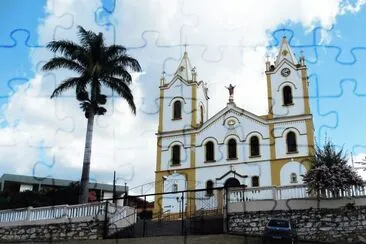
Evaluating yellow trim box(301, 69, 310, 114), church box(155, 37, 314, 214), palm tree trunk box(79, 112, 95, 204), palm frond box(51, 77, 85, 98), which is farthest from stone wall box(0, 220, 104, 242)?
yellow trim box(301, 69, 310, 114)

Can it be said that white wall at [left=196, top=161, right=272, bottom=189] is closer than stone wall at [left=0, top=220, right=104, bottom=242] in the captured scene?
No

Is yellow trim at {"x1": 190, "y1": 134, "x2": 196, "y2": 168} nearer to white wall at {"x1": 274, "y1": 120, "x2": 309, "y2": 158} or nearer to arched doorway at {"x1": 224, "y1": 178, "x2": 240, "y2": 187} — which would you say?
arched doorway at {"x1": 224, "y1": 178, "x2": 240, "y2": 187}

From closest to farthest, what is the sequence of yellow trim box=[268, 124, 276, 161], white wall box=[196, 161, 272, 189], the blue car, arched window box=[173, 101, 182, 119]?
the blue car
white wall box=[196, 161, 272, 189]
yellow trim box=[268, 124, 276, 161]
arched window box=[173, 101, 182, 119]

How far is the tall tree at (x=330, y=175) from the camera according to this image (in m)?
23.5

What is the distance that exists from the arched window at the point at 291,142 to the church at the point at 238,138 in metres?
0.09

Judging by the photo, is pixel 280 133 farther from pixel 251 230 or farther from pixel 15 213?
pixel 15 213

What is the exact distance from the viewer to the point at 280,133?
44250 millimetres

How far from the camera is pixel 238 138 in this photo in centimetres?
4594

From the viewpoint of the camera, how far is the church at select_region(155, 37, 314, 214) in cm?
4303

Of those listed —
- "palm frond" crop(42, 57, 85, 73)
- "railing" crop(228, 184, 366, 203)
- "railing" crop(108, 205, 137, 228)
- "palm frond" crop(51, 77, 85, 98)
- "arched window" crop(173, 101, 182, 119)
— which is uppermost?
"arched window" crop(173, 101, 182, 119)

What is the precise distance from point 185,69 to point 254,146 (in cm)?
1202

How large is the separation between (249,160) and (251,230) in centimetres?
2032

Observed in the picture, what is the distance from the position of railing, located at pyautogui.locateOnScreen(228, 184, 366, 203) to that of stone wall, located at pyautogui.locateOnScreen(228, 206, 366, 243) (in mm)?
825

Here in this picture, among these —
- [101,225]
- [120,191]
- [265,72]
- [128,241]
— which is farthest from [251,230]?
[120,191]
